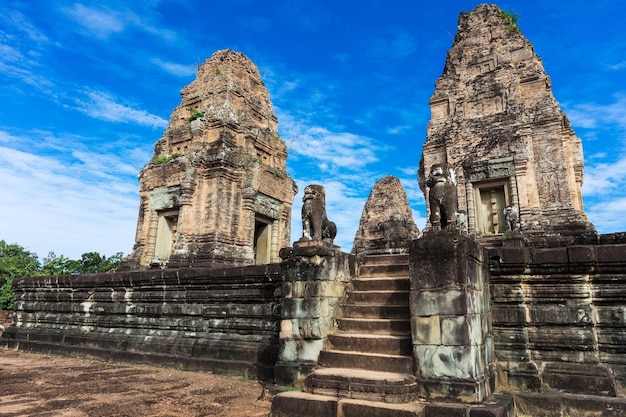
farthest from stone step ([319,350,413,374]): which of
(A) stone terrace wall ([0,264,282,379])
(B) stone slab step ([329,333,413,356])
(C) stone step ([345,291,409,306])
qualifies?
(A) stone terrace wall ([0,264,282,379])

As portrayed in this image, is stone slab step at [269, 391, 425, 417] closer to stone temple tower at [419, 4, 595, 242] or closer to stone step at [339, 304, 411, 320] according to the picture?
stone step at [339, 304, 411, 320]

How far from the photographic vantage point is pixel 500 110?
14391 mm

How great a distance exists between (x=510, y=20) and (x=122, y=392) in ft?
55.8

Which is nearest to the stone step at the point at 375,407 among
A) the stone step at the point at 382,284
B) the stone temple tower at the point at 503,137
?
the stone step at the point at 382,284

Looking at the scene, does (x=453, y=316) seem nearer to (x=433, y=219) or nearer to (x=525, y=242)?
(x=433, y=219)

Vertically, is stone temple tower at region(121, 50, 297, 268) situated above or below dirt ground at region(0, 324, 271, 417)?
above

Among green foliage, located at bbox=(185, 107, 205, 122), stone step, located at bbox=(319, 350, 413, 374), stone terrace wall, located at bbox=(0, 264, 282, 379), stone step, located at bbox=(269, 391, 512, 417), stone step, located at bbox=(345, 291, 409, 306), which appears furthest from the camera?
→ green foliage, located at bbox=(185, 107, 205, 122)

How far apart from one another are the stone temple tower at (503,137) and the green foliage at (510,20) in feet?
0.13

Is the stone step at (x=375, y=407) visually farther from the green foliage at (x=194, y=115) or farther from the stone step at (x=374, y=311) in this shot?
the green foliage at (x=194, y=115)

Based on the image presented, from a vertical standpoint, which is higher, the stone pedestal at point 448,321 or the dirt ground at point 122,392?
the stone pedestal at point 448,321

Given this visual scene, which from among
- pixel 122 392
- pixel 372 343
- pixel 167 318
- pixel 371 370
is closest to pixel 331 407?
pixel 371 370

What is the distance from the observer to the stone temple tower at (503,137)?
42.7 feet

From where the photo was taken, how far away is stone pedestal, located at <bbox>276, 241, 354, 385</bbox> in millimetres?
6184

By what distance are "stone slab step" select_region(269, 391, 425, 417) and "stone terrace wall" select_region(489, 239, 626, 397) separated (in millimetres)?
2076
